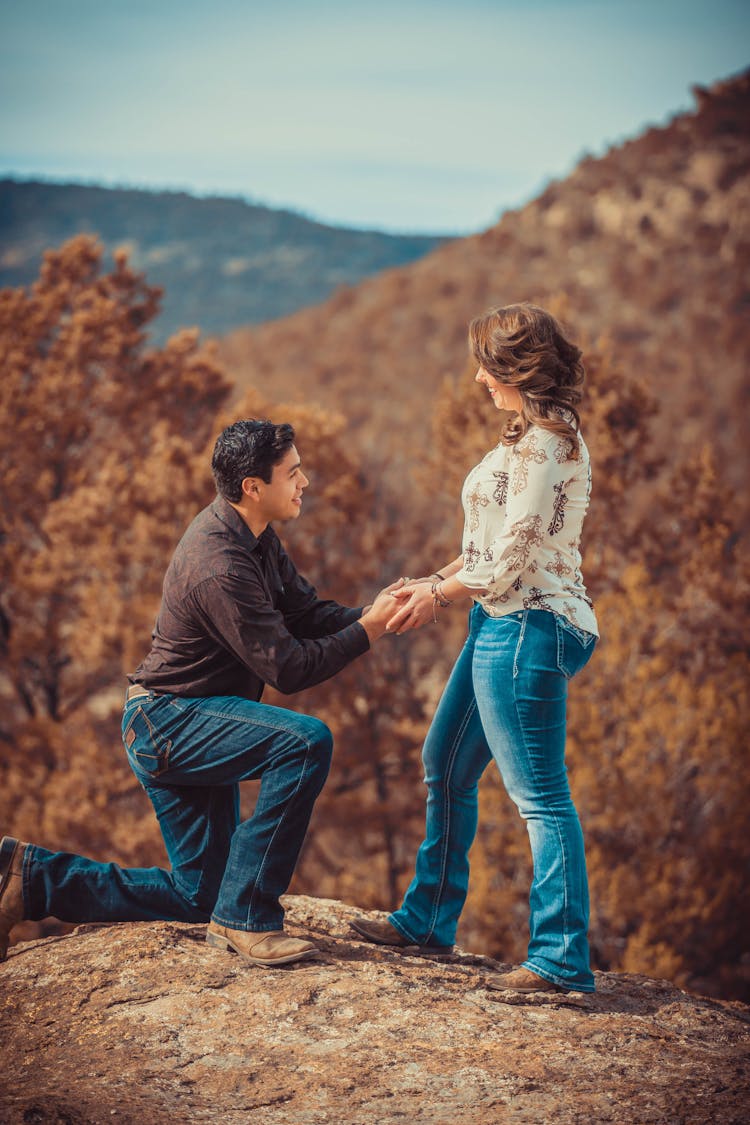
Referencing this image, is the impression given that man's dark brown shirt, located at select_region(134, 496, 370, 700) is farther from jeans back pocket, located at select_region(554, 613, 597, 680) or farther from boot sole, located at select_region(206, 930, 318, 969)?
boot sole, located at select_region(206, 930, 318, 969)

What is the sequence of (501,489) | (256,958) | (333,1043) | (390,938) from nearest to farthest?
(333,1043) → (501,489) → (256,958) → (390,938)

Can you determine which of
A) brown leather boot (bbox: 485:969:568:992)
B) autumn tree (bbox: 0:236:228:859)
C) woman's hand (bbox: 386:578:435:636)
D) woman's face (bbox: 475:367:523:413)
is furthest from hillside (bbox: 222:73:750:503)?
brown leather boot (bbox: 485:969:568:992)

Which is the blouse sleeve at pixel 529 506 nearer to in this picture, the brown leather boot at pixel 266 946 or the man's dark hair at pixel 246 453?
the man's dark hair at pixel 246 453

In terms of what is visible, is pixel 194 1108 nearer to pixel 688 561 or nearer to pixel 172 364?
pixel 688 561

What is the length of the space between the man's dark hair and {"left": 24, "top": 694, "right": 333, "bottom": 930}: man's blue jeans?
28.4 inches

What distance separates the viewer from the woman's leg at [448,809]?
359cm

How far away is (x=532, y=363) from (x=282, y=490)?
930mm

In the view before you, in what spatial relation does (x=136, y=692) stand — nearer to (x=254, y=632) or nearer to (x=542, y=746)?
(x=254, y=632)

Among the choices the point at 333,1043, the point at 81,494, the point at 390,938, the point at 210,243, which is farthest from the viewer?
the point at 210,243

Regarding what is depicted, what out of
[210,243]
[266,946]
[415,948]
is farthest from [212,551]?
[210,243]

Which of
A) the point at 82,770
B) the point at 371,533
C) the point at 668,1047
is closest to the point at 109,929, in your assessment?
the point at 668,1047

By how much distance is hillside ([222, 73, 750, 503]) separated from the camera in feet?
97.6

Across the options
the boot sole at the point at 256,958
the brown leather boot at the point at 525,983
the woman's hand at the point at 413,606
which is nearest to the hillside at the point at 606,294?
the woman's hand at the point at 413,606

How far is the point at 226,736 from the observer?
3.42 metres
